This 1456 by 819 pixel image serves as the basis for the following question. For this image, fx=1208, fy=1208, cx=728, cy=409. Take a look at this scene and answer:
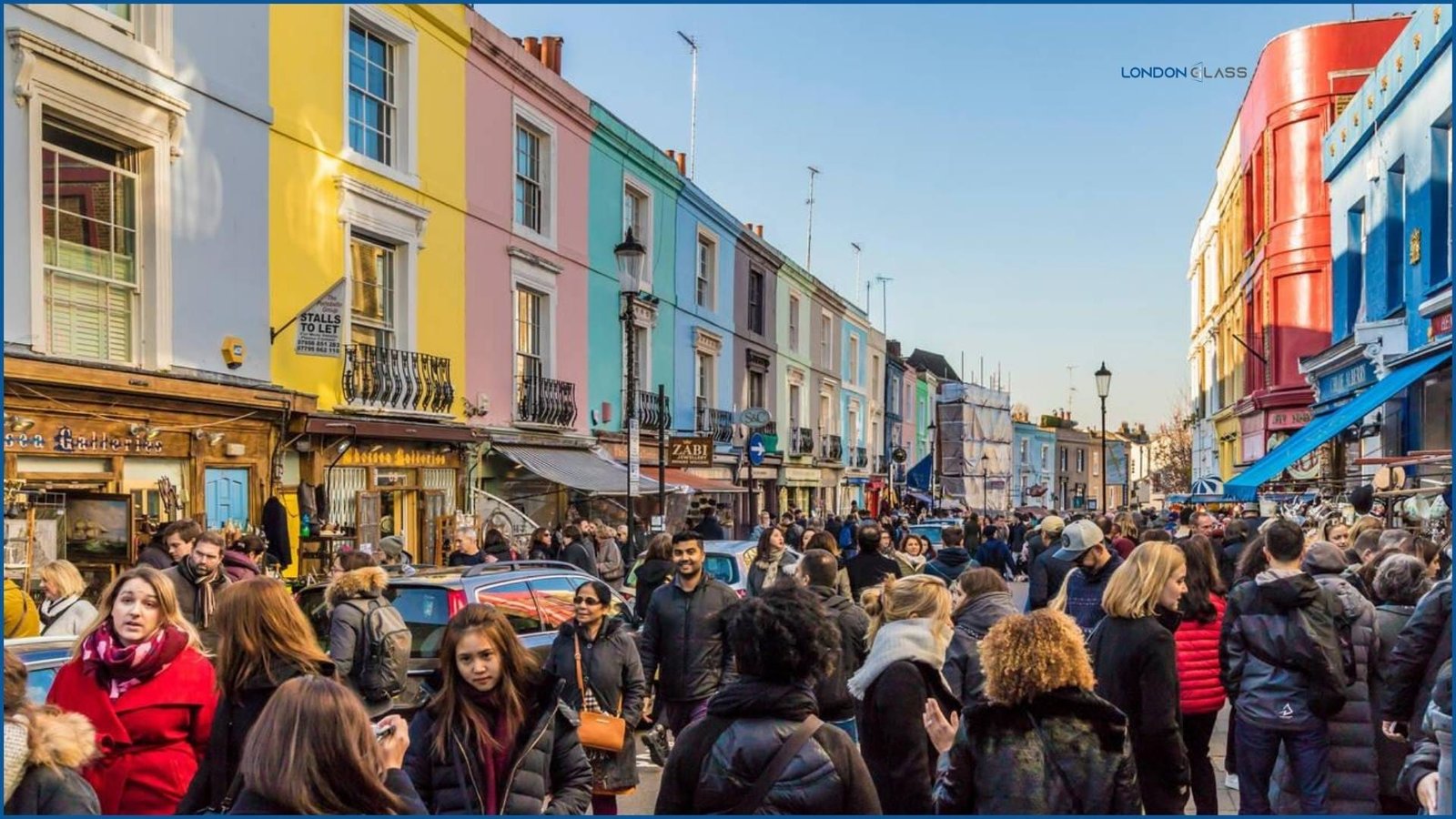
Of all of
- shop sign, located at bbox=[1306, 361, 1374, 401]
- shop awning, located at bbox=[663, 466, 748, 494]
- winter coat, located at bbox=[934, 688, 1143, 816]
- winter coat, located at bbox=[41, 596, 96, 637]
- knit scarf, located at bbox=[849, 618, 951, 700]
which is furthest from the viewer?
shop awning, located at bbox=[663, 466, 748, 494]

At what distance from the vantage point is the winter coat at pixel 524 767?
403 centimetres

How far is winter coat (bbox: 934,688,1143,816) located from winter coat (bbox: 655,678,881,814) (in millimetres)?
Answer: 459

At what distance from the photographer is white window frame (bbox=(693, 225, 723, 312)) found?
30.0 meters

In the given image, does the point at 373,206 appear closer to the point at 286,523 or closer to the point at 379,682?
the point at 286,523

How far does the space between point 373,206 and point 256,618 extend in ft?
40.4

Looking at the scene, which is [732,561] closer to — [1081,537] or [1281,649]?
[1081,537]

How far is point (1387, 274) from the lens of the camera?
15.9m

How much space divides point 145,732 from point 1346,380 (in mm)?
17694

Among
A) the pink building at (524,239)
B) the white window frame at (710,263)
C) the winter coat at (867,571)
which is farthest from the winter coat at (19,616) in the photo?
the white window frame at (710,263)

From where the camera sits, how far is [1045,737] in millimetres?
3805

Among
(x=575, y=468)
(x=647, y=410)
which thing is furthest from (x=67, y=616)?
(x=647, y=410)

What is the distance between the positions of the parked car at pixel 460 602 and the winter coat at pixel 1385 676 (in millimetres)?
4792

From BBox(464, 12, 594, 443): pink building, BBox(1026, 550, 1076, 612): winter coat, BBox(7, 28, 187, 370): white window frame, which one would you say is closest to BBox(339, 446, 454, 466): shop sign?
BBox(464, 12, 594, 443): pink building

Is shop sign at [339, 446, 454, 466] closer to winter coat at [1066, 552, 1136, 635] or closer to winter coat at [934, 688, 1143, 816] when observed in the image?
winter coat at [1066, 552, 1136, 635]
